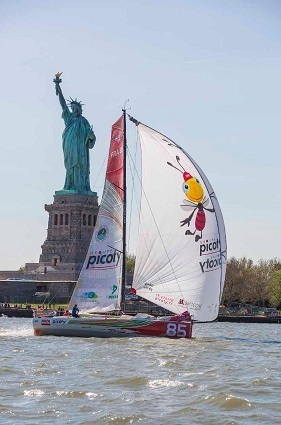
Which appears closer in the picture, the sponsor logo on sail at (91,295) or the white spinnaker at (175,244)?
the white spinnaker at (175,244)

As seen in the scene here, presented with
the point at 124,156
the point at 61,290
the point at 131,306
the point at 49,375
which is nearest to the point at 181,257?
the point at 124,156

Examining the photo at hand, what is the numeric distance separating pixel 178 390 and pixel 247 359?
1030cm

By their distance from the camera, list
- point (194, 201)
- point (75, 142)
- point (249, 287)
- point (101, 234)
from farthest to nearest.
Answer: point (75, 142), point (249, 287), point (101, 234), point (194, 201)

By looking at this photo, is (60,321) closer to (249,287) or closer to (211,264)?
(211,264)

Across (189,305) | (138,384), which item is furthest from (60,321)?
(138,384)

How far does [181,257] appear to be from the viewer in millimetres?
41844

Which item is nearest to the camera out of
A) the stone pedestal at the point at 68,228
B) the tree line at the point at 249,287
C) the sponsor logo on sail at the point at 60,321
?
the sponsor logo on sail at the point at 60,321

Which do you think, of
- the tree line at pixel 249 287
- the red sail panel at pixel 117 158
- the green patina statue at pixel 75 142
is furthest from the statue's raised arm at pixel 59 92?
the red sail panel at pixel 117 158

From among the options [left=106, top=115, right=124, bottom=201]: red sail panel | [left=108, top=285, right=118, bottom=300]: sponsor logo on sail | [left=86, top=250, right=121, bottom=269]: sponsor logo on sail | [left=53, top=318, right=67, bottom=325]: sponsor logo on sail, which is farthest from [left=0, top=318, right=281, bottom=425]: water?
[left=106, top=115, right=124, bottom=201]: red sail panel

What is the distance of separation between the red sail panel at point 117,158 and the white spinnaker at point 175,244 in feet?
6.80

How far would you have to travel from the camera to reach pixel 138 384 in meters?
26.0

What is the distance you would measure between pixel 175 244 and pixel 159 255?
85 cm

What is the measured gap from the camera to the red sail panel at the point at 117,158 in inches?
1783

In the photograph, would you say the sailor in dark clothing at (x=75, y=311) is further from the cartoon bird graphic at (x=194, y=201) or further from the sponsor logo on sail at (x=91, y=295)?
the cartoon bird graphic at (x=194, y=201)
